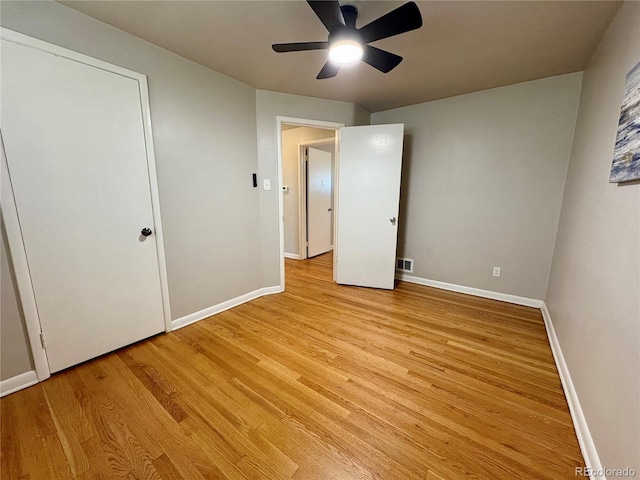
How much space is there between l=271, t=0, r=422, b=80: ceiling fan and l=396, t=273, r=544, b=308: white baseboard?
249 centimetres

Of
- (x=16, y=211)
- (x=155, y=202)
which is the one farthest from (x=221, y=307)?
(x=16, y=211)

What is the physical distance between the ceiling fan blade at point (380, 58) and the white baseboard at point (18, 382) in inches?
113

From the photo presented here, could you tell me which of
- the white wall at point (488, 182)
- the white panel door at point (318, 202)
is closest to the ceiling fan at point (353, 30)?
the white wall at point (488, 182)

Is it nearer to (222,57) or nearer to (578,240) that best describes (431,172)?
(578,240)

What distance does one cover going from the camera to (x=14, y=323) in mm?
1486

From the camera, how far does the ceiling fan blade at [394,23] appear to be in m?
1.19

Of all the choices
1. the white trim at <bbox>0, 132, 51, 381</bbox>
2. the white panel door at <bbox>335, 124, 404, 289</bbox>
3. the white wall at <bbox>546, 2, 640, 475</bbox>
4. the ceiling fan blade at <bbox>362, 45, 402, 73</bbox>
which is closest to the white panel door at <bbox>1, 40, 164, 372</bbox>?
the white trim at <bbox>0, 132, 51, 381</bbox>

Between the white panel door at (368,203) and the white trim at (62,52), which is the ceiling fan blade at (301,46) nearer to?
the white trim at (62,52)

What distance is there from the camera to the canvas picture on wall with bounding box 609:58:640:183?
1066 mm

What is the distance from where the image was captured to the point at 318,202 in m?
4.64

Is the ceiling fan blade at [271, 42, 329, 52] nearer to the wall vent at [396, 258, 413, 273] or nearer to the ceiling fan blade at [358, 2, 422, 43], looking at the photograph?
the ceiling fan blade at [358, 2, 422, 43]

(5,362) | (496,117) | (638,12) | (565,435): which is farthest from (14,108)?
(496,117)

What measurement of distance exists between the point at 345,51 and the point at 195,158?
1477mm

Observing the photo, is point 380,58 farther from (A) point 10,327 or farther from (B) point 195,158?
(A) point 10,327
